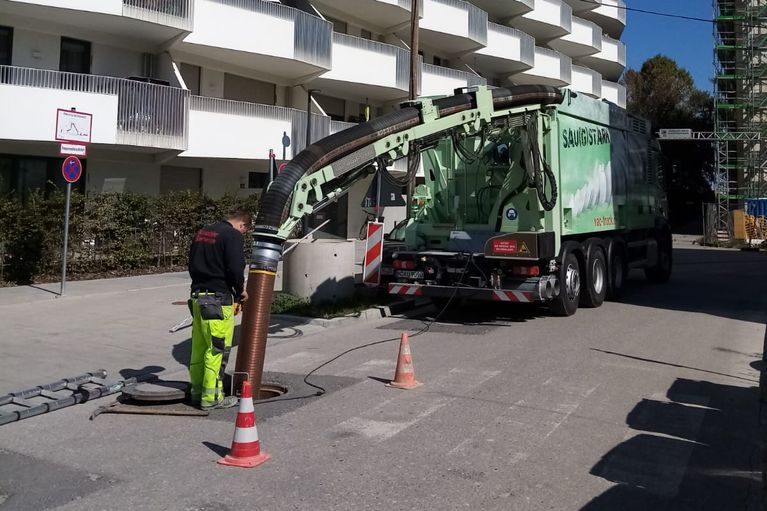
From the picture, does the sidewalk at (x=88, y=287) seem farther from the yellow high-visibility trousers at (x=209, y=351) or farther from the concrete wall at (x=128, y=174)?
the yellow high-visibility trousers at (x=209, y=351)

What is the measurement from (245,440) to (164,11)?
650 inches

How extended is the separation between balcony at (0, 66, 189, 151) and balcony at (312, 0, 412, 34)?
939cm

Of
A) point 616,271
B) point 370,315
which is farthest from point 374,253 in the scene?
point 616,271

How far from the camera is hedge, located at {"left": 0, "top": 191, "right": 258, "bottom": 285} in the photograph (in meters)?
14.1

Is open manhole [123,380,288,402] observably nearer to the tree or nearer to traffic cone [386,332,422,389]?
traffic cone [386,332,422,389]

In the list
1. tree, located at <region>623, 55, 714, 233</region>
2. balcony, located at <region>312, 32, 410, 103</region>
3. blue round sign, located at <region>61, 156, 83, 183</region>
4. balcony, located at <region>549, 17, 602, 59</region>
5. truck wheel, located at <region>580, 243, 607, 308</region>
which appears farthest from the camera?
tree, located at <region>623, 55, 714, 233</region>

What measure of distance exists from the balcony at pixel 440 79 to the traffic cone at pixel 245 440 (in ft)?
82.0

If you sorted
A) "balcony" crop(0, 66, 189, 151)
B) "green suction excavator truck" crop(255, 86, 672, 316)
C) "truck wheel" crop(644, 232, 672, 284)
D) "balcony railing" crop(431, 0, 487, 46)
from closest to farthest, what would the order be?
"green suction excavator truck" crop(255, 86, 672, 316) < "balcony" crop(0, 66, 189, 151) < "truck wheel" crop(644, 232, 672, 284) < "balcony railing" crop(431, 0, 487, 46)

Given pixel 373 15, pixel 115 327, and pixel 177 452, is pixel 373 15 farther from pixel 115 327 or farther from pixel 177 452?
pixel 177 452

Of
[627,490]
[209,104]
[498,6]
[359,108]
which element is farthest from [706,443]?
[498,6]

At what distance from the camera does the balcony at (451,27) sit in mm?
29516

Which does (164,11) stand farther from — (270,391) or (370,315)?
(270,391)

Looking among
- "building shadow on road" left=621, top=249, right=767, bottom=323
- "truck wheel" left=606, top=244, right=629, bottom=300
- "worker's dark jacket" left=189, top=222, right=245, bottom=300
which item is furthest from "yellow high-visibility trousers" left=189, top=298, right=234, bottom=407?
"building shadow on road" left=621, top=249, right=767, bottom=323

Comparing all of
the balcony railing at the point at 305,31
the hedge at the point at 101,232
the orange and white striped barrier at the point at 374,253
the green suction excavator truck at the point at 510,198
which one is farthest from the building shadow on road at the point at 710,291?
the balcony railing at the point at 305,31
